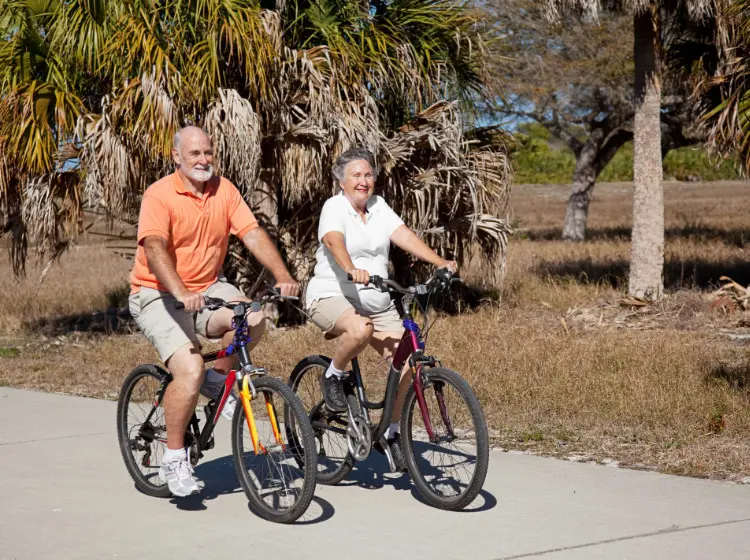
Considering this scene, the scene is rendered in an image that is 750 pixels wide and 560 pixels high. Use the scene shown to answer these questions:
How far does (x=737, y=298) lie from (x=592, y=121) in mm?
15408

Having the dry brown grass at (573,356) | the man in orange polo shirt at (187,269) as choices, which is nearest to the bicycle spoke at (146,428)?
the man in orange polo shirt at (187,269)

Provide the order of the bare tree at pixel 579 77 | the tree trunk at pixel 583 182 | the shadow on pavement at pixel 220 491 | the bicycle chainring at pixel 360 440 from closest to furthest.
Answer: the shadow on pavement at pixel 220 491, the bicycle chainring at pixel 360 440, the bare tree at pixel 579 77, the tree trunk at pixel 583 182

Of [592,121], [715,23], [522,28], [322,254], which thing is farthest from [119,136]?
[592,121]

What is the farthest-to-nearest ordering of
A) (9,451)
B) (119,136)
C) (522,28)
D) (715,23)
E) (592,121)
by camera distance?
(592,121) < (522,28) < (715,23) < (119,136) < (9,451)

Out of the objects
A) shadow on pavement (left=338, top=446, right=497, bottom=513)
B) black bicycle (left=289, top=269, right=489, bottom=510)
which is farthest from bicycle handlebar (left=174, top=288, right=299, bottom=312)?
shadow on pavement (left=338, top=446, right=497, bottom=513)

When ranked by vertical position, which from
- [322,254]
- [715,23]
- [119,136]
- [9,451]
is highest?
[715,23]

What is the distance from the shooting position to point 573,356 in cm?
1070

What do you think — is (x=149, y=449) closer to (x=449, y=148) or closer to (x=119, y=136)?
(x=119, y=136)

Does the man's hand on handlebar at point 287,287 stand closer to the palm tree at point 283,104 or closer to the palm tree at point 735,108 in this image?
the palm tree at point 283,104

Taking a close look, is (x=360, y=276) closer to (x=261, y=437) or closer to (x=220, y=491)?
(x=261, y=437)

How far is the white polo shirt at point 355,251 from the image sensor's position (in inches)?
256

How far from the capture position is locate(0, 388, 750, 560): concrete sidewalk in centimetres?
531

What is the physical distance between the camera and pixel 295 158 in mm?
13242

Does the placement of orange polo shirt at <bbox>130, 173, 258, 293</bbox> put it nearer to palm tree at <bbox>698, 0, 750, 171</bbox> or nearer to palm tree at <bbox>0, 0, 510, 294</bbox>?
palm tree at <bbox>0, 0, 510, 294</bbox>
